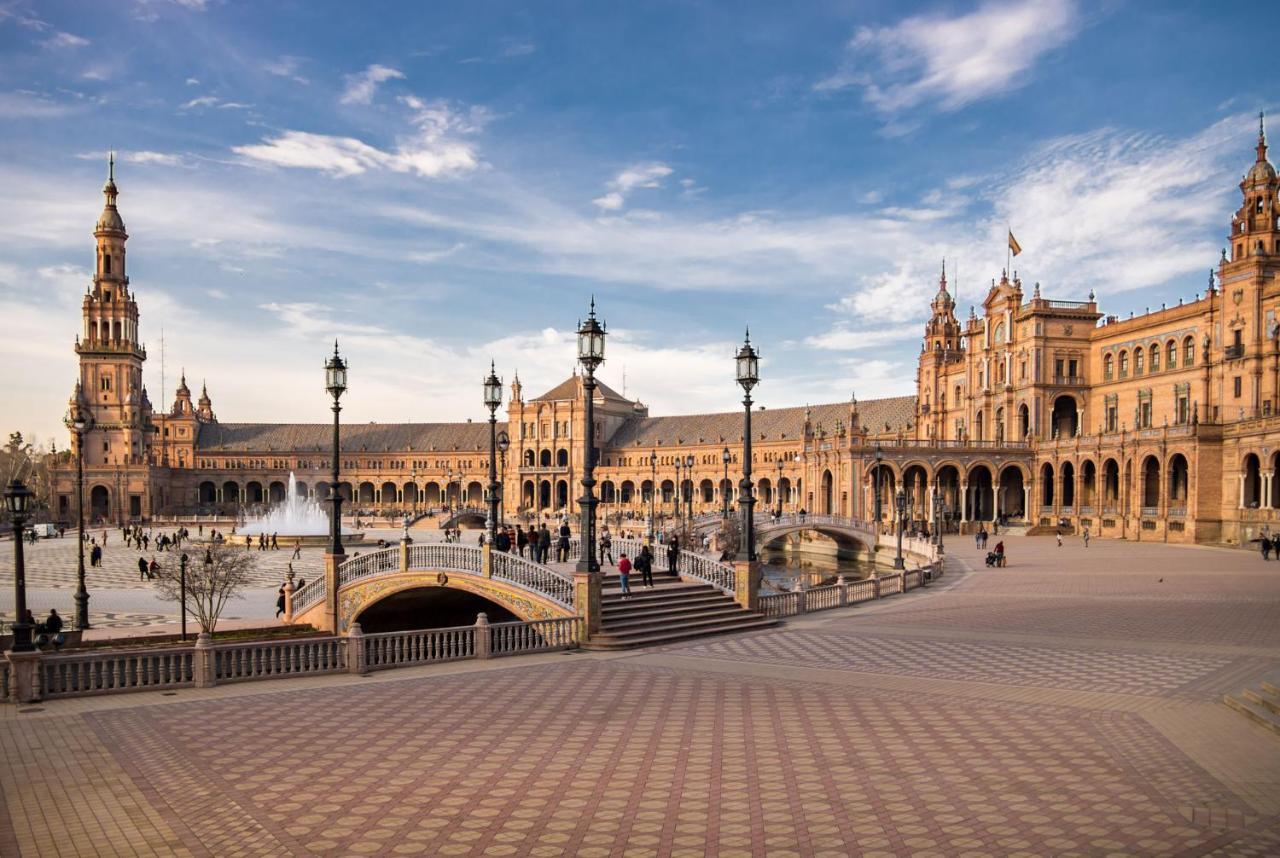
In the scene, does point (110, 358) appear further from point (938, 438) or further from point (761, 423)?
point (938, 438)

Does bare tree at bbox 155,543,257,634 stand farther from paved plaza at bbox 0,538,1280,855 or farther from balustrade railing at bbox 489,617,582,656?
paved plaza at bbox 0,538,1280,855

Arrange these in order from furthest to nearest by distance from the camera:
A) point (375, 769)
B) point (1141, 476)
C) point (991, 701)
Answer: point (1141, 476) → point (991, 701) → point (375, 769)

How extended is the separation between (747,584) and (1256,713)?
1376cm

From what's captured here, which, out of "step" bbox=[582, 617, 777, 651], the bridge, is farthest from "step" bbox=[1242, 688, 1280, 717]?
the bridge

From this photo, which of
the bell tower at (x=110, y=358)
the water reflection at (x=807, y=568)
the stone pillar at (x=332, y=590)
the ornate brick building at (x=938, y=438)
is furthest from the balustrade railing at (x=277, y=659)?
the bell tower at (x=110, y=358)

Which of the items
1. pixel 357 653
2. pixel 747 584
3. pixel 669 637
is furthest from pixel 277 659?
pixel 747 584

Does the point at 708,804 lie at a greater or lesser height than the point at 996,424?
lesser

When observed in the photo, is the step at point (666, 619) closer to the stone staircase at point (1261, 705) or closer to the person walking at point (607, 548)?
the person walking at point (607, 548)

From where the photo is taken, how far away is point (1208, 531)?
63844mm

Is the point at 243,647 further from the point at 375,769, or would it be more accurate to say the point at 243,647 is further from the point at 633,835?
the point at 633,835

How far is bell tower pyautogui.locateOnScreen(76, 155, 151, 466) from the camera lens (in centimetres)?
13475

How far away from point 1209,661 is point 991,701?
6.93 m

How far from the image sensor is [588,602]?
2273 cm

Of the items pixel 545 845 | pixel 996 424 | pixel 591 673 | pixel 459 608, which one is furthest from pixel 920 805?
pixel 996 424
